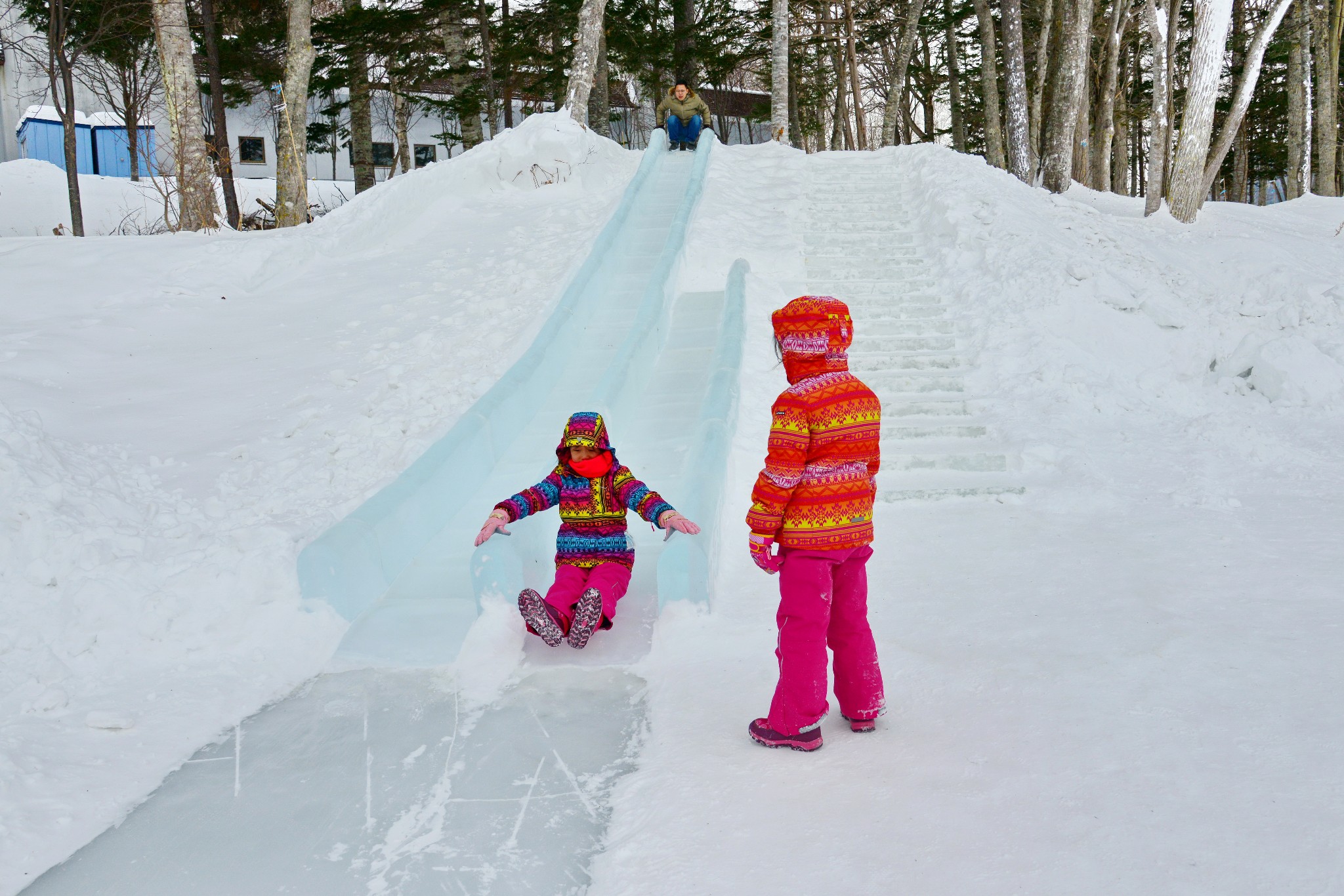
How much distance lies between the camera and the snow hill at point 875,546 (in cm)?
282

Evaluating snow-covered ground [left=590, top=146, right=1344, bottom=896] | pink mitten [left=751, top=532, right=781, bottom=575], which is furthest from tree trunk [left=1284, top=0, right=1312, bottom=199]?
pink mitten [left=751, top=532, right=781, bottom=575]

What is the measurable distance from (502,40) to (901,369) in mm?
16086

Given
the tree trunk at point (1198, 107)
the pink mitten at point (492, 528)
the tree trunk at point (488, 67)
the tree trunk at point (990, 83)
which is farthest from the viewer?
the tree trunk at point (488, 67)

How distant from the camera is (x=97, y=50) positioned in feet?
63.1

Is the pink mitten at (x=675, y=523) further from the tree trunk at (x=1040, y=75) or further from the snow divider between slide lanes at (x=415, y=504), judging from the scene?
the tree trunk at (x=1040, y=75)

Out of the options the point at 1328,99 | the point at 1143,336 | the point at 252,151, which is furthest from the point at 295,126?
the point at 252,151

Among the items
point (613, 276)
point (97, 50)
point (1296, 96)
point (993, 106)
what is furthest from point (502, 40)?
point (1296, 96)

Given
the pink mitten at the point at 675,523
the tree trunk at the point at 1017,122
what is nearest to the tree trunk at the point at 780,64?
the tree trunk at the point at 1017,122

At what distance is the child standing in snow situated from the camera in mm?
3209

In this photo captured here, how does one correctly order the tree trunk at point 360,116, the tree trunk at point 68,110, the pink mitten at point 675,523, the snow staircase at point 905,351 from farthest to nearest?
the tree trunk at point 360,116 < the tree trunk at point 68,110 < the snow staircase at point 905,351 < the pink mitten at point 675,523

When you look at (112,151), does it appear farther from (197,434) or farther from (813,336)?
(813,336)

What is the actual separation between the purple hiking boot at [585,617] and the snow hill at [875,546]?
0.35 m

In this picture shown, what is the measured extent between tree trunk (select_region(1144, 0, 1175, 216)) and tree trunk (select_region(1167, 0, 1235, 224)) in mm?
432

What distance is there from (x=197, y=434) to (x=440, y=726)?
3.56 meters
